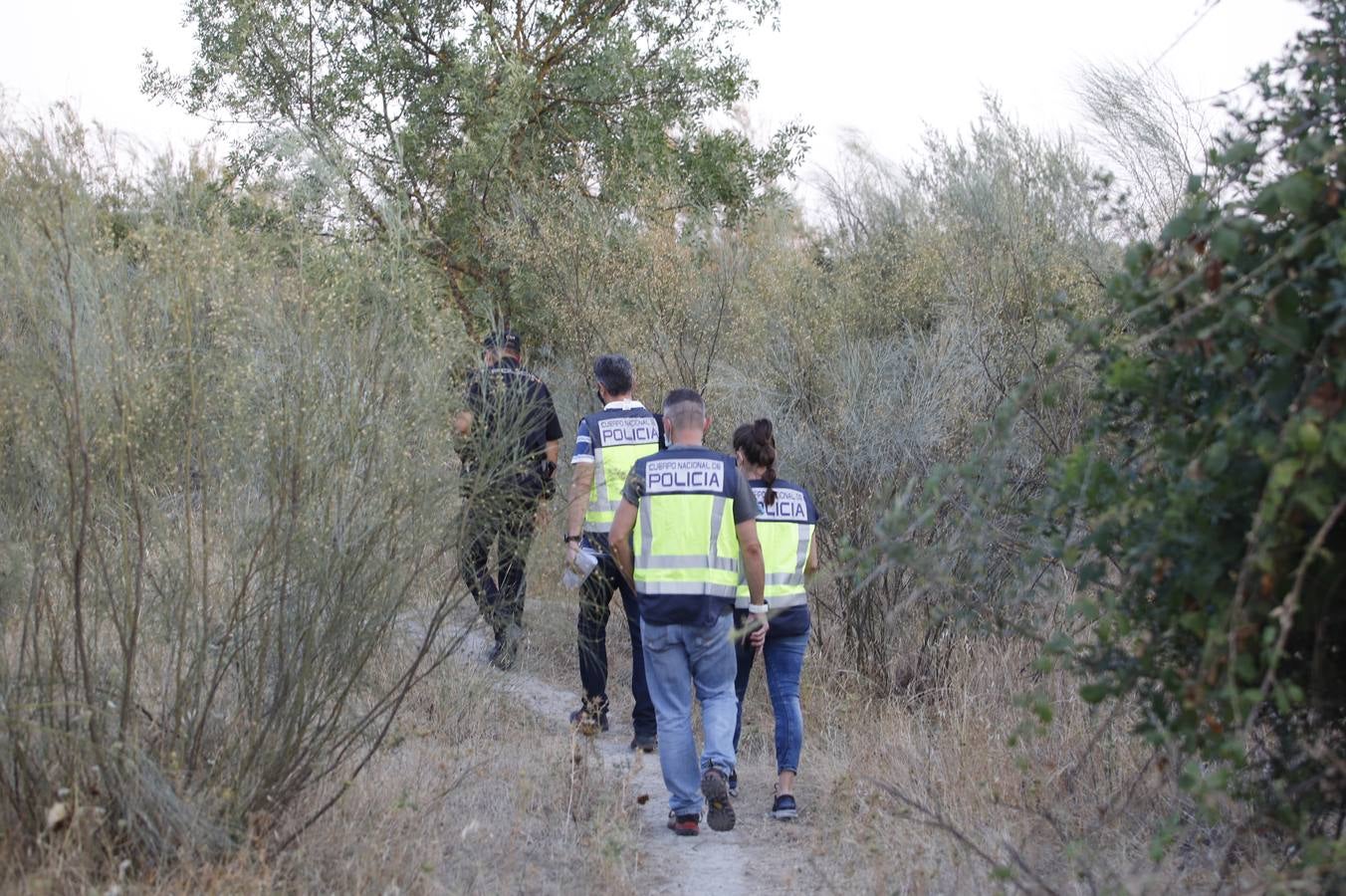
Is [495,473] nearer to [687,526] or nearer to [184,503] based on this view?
[687,526]

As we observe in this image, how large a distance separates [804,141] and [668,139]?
1661 mm

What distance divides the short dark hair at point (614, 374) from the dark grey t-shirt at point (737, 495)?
1.54 metres

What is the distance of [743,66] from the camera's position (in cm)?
1512

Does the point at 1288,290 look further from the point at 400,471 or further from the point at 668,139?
the point at 668,139

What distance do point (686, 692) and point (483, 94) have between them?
924cm

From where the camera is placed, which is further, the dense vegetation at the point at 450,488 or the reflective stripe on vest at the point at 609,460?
the reflective stripe on vest at the point at 609,460

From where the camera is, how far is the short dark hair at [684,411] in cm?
627

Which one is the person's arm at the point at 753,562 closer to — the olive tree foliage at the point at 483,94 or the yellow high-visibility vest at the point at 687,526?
the yellow high-visibility vest at the point at 687,526

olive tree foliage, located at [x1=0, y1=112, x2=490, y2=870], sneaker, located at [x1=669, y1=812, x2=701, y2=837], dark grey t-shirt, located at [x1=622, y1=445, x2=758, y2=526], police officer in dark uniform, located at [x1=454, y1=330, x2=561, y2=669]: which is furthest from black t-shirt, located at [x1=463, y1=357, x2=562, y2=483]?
sneaker, located at [x1=669, y1=812, x2=701, y2=837]

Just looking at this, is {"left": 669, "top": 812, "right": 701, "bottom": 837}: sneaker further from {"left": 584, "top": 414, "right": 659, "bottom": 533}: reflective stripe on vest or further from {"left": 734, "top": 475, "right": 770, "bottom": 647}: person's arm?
{"left": 584, "top": 414, "right": 659, "bottom": 533}: reflective stripe on vest

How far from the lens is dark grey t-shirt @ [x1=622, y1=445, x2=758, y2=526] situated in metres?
6.13

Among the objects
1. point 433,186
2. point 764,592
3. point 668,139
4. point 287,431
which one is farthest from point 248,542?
point 668,139

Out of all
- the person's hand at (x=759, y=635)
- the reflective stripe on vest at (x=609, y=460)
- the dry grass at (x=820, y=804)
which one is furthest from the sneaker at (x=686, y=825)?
the reflective stripe on vest at (x=609, y=460)

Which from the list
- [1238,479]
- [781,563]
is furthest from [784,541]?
[1238,479]
